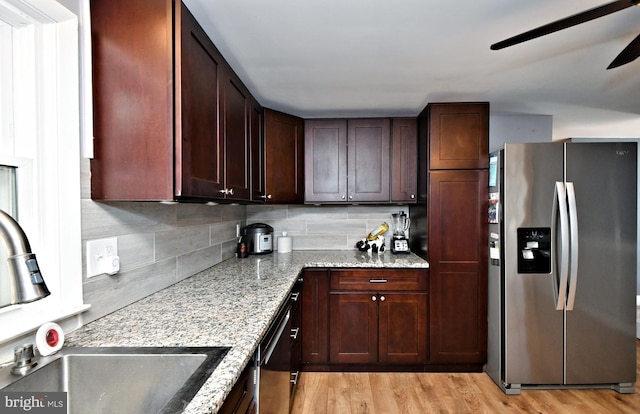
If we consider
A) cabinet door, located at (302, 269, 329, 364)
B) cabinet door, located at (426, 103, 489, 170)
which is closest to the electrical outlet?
cabinet door, located at (302, 269, 329, 364)

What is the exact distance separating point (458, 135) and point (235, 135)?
5.91 ft

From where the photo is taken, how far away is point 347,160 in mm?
3018

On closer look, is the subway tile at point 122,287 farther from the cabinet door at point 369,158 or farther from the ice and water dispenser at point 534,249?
the ice and water dispenser at point 534,249

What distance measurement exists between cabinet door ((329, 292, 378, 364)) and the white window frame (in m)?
1.89

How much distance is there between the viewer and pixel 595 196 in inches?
89.0

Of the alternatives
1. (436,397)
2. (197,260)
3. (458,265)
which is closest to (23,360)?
(197,260)

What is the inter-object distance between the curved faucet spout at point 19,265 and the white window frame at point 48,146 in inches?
19.5

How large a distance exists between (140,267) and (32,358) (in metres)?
0.60

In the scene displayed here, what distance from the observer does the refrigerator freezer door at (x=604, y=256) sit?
2.25m

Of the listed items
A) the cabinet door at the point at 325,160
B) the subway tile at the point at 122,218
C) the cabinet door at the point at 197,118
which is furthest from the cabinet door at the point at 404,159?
the subway tile at the point at 122,218

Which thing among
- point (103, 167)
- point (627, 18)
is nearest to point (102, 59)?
point (103, 167)

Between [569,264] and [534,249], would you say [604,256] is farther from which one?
[534,249]

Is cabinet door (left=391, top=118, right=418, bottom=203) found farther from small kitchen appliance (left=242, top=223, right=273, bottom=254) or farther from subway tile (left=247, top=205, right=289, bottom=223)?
small kitchen appliance (left=242, top=223, right=273, bottom=254)

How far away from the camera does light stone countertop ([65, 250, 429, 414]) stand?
87cm
